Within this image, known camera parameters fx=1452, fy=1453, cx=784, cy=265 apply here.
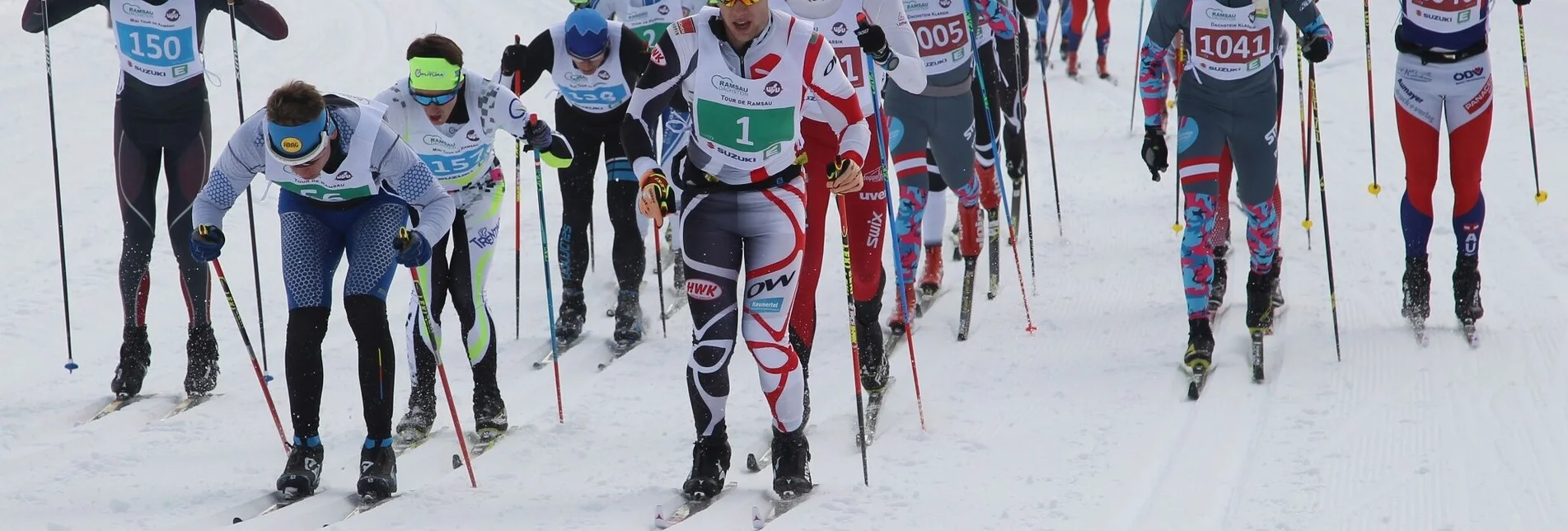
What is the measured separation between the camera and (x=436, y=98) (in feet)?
18.6

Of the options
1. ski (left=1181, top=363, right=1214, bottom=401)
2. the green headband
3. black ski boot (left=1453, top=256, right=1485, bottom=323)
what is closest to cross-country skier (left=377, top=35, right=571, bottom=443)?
the green headband

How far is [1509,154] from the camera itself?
10422mm

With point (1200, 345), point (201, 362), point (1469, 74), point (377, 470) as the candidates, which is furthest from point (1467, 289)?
point (201, 362)

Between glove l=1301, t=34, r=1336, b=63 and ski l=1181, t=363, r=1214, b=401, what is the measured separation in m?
1.38

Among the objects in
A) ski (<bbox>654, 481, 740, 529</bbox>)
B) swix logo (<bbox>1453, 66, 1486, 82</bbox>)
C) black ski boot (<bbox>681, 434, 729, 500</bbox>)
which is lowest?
ski (<bbox>654, 481, 740, 529</bbox>)

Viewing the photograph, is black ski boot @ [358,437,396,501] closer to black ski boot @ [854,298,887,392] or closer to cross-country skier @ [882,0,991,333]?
black ski boot @ [854,298,887,392]

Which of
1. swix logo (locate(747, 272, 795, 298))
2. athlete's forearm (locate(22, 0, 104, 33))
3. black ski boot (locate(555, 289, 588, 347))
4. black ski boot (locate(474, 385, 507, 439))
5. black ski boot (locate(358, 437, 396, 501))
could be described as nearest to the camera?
swix logo (locate(747, 272, 795, 298))

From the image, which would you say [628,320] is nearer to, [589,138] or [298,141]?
[589,138]

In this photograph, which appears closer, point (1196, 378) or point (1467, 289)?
point (1196, 378)

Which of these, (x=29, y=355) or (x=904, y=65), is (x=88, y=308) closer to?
(x=29, y=355)

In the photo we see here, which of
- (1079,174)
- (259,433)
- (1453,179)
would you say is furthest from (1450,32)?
(259,433)

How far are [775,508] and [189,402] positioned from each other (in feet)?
9.65

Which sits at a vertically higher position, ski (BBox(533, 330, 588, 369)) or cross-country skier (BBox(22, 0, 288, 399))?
cross-country skier (BBox(22, 0, 288, 399))

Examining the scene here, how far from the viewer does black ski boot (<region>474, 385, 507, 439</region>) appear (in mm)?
5875
